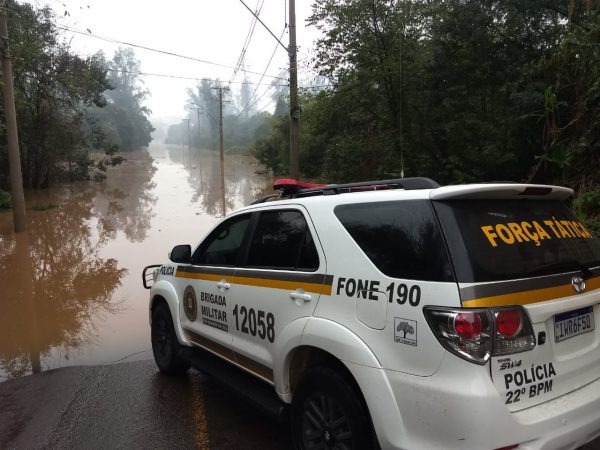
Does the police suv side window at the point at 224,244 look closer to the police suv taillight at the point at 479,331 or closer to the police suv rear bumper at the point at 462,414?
the police suv rear bumper at the point at 462,414

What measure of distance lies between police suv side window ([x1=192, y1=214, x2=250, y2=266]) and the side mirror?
0.27 feet

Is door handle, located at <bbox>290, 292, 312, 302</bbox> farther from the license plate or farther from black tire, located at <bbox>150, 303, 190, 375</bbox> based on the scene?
black tire, located at <bbox>150, 303, 190, 375</bbox>

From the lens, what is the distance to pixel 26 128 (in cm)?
2575

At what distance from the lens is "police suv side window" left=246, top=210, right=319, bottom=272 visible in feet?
9.91

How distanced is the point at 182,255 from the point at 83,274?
→ 7.01 metres

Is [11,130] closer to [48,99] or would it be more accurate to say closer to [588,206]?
[48,99]

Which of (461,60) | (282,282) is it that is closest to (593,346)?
(282,282)

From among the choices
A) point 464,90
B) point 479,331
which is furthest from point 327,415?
point 464,90

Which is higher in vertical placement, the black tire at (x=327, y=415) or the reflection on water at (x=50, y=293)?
the black tire at (x=327, y=415)

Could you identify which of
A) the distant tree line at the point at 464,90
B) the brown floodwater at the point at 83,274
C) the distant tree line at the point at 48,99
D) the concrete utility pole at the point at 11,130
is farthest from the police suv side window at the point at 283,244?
the distant tree line at the point at 48,99

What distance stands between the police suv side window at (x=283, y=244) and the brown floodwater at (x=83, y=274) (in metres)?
3.05

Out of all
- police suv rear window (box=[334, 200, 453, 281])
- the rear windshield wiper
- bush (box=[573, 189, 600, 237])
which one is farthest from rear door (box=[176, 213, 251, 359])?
bush (box=[573, 189, 600, 237])

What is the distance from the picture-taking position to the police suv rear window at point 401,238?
2314mm

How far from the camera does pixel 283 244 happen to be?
10.8ft
